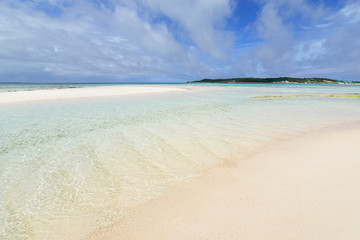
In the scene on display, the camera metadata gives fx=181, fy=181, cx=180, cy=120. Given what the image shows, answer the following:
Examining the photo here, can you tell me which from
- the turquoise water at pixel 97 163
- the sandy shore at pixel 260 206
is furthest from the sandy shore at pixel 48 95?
the sandy shore at pixel 260 206

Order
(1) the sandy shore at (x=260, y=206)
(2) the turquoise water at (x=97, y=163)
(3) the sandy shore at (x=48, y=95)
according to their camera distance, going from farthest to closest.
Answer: (3) the sandy shore at (x=48, y=95) → (2) the turquoise water at (x=97, y=163) → (1) the sandy shore at (x=260, y=206)

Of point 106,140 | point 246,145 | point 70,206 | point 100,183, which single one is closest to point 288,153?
point 246,145

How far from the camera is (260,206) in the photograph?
2.82 meters

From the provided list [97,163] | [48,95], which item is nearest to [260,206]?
[97,163]

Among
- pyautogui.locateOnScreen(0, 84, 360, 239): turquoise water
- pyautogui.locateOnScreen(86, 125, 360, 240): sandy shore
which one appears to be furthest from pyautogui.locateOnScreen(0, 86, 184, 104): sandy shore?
pyautogui.locateOnScreen(86, 125, 360, 240): sandy shore

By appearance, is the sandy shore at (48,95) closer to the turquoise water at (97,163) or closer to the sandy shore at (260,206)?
the turquoise water at (97,163)

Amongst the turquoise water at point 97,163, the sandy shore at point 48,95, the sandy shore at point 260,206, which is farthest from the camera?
the sandy shore at point 48,95

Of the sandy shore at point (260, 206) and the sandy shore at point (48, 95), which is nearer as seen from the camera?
the sandy shore at point (260, 206)

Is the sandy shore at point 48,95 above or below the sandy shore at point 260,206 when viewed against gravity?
above

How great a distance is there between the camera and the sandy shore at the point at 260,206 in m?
2.36

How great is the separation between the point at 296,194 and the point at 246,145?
8.54 feet

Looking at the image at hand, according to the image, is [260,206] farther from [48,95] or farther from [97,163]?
[48,95]

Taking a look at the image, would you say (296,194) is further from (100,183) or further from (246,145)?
(100,183)

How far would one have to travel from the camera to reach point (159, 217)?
2.68 metres
